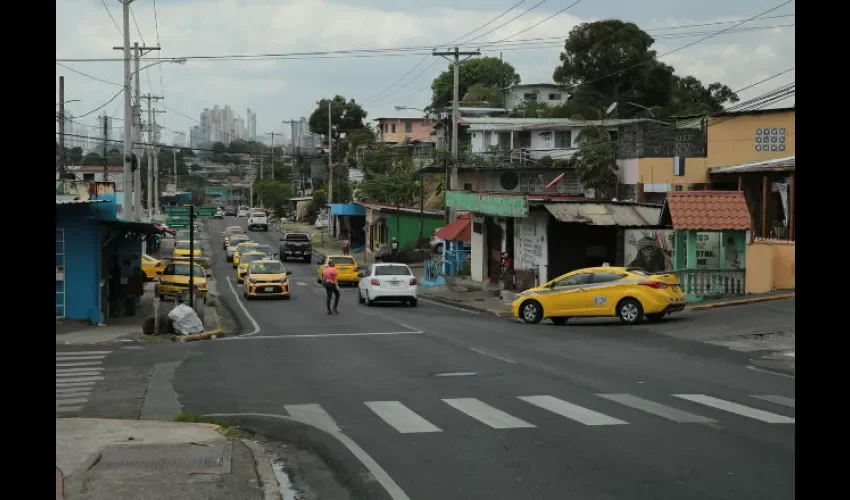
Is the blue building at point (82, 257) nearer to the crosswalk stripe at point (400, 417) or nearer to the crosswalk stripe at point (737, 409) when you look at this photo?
the crosswalk stripe at point (400, 417)

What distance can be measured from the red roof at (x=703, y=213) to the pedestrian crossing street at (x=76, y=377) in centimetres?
1715

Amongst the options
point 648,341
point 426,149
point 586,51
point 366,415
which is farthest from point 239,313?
point 426,149

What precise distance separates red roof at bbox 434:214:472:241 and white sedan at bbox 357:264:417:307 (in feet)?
45.1

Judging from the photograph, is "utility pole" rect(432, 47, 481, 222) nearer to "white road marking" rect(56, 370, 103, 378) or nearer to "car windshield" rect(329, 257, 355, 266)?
"car windshield" rect(329, 257, 355, 266)

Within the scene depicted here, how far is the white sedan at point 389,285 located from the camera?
128 ft

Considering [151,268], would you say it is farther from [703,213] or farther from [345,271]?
[703,213]

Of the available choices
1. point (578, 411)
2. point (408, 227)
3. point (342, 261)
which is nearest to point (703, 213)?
point (578, 411)

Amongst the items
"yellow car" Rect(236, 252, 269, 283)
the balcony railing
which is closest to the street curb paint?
the balcony railing

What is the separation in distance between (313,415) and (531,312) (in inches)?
651

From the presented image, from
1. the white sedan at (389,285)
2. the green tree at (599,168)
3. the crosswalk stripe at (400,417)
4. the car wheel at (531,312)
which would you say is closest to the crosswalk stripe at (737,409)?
the crosswalk stripe at (400,417)

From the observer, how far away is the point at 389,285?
3916cm

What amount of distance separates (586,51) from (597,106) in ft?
15.3
